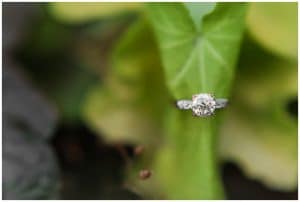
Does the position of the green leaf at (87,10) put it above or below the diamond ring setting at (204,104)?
above

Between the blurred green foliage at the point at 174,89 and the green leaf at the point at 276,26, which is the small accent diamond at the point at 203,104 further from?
the green leaf at the point at 276,26

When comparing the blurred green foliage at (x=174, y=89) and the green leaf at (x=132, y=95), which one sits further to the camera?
the green leaf at (x=132, y=95)

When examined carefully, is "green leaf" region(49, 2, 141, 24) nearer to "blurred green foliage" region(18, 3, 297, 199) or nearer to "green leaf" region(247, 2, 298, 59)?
"blurred green foliage" region(18, 3, 297, 199)

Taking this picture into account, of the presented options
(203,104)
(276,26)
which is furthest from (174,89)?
(276,26)

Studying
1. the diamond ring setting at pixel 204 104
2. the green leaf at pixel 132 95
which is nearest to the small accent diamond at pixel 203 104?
the diamond ring setting at pixel 204 104

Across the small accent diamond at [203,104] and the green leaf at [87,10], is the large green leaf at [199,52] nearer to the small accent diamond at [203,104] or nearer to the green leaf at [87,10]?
the small accent diamond at [203,104]

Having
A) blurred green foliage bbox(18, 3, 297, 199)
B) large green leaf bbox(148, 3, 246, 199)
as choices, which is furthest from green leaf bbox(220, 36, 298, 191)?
large green leaf bbox(148, 3, 246, 199)

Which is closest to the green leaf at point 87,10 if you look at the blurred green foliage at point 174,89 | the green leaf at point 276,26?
the blurred green foliage at point 174,89
